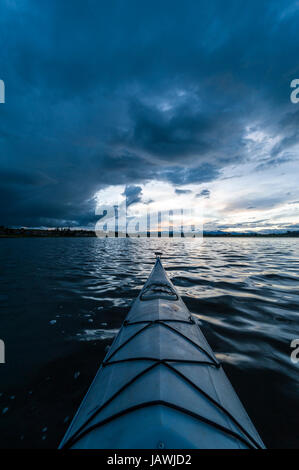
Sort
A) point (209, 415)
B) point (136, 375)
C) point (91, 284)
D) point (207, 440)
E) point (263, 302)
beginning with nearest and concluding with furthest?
point (207, 440) → point (209, 415) → point (136, 375) → point (263, 302) → point (91, 284)

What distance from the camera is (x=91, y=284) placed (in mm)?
11062

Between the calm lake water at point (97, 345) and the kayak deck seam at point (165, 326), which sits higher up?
the kayak deck seam at point (165, 326)

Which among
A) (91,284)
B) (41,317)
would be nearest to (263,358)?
(41,317)

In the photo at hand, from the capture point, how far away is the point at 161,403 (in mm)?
2068

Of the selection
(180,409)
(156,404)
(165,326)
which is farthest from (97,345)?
(180,409)

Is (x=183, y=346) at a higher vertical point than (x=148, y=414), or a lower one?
lower

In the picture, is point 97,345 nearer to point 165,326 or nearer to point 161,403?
point 165,326

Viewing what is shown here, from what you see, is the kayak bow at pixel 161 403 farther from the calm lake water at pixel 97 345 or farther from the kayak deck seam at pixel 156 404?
the calm lake water at pixel 97 345

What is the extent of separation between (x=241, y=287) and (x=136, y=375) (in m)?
9.08

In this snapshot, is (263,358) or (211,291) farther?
(211,291)

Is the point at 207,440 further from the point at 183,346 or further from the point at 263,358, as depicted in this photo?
the point at 263,358

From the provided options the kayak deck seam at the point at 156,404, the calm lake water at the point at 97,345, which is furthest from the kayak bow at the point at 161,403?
the calm lake water at the point at 97,345

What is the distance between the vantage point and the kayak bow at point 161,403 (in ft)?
6.06

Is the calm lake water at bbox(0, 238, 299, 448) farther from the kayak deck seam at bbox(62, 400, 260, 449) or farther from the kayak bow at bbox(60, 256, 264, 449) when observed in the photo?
the kayak deck seam at bbox(62, 400, 260, 449)
